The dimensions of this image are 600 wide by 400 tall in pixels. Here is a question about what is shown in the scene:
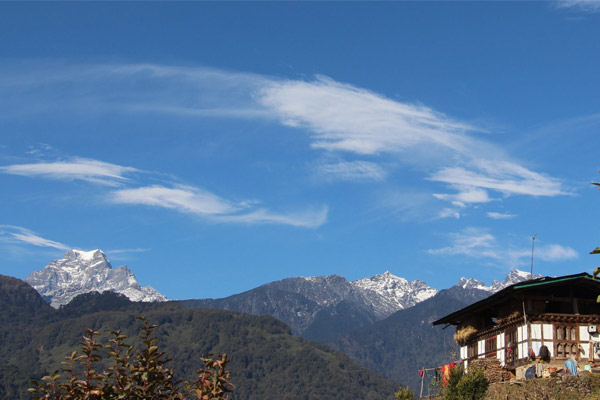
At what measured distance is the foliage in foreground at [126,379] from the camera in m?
14.3

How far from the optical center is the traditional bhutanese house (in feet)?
155

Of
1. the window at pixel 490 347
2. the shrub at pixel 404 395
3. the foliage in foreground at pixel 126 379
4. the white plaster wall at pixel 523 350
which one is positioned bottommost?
the foliage in foreground at pixel 126 379

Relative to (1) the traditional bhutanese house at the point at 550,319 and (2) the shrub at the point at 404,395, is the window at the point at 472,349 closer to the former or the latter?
(1) the traditional bhutanese house at the point at 550,319

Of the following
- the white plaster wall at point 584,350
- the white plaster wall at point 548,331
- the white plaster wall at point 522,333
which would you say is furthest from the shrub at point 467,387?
the white plaster wall at point 584,350

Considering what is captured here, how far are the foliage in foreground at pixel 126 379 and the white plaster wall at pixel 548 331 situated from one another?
3588 centimetres

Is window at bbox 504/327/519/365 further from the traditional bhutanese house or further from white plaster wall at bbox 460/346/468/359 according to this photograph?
white plaster wall at bbox 460/346/468/359

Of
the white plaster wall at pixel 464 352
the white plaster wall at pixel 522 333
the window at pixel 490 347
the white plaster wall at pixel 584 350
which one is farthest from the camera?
the white plaster wall at pixel 464 352

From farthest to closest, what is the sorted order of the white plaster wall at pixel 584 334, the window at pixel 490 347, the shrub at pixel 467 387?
the window at pixel 490 347, the white plaster wall at pixel 584 334, the shrub at pixel 467 387

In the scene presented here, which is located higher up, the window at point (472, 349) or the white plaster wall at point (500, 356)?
the window at point (472, 349)

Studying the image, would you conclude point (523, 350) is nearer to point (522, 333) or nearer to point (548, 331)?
point (522, 333)

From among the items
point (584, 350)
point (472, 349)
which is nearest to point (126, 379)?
point (584, 350)

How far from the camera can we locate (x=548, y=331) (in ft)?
156

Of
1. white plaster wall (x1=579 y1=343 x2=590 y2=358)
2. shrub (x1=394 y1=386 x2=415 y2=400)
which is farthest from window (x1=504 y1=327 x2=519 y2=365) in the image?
shrub (x1=394 y1=386 x2=415 y2=400)

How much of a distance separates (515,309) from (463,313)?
8755 mm
